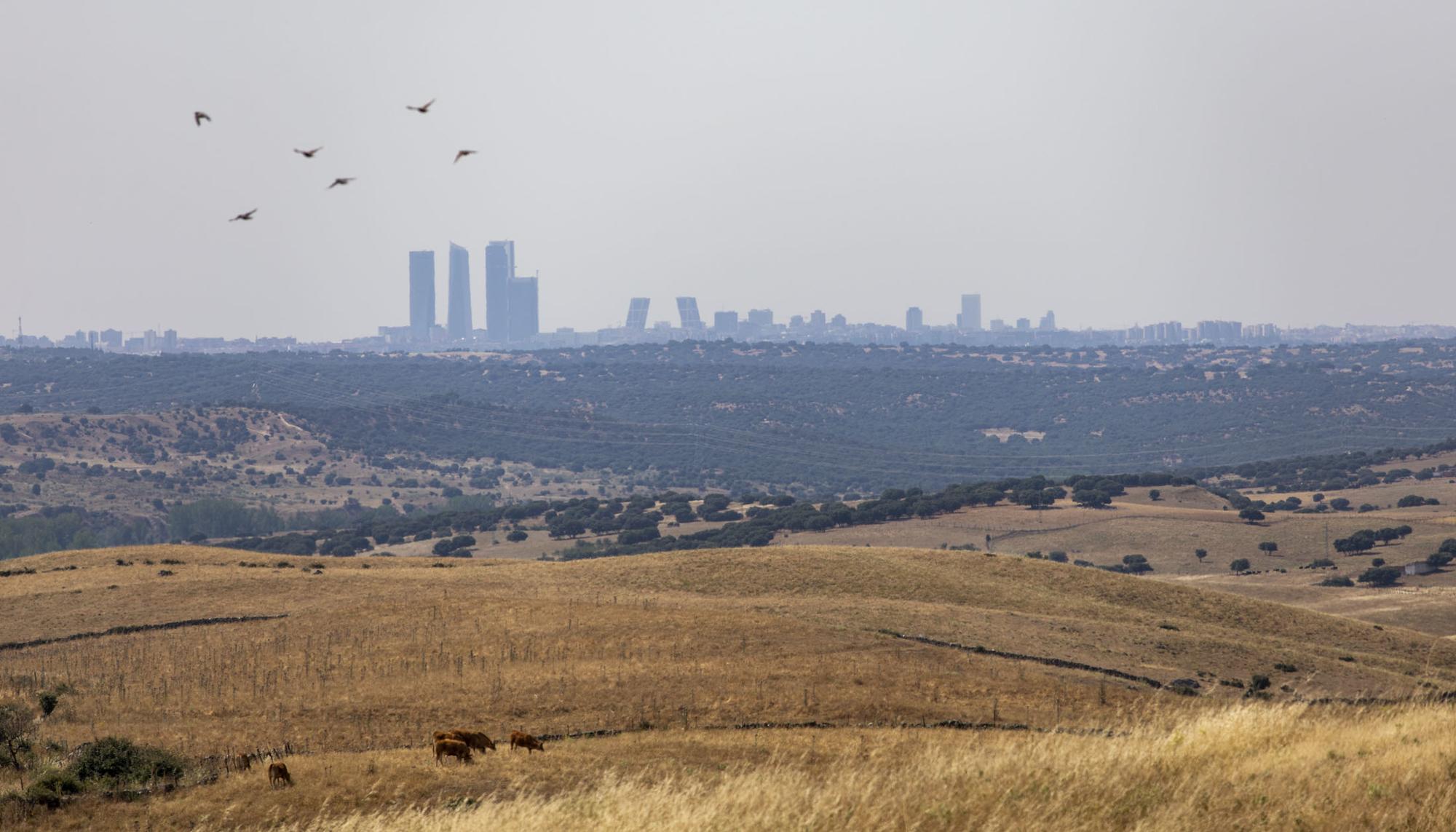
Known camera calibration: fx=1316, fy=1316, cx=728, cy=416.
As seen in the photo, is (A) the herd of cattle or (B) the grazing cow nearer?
(A) the herd of cattle

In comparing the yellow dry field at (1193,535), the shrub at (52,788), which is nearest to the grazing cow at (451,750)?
the shrub at (52,788)

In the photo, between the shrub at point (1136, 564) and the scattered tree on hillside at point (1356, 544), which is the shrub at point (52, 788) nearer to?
the shrub at point (1136, 564)

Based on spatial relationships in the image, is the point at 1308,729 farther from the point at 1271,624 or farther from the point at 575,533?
the point at 575,533

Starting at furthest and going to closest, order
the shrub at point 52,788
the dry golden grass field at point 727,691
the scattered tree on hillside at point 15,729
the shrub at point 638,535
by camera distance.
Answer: the shrub at point 638,535 < the scattered tree on hillside at point 15,729 < the shrub at point 52,788 < the dry golden grass field at point 727,691

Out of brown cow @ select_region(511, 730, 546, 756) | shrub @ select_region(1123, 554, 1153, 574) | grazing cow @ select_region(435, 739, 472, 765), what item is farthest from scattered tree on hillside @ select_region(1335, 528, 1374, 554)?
grazing cow @ select_region(435, 739, 472, 765)

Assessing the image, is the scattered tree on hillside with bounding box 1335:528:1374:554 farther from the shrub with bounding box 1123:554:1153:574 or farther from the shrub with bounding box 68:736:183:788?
the shrub with bounding box 68:736:183:788

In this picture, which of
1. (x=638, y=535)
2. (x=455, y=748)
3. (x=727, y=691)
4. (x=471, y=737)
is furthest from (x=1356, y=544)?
(x=455, y=748)

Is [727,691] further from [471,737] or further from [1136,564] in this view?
[1136,564]
